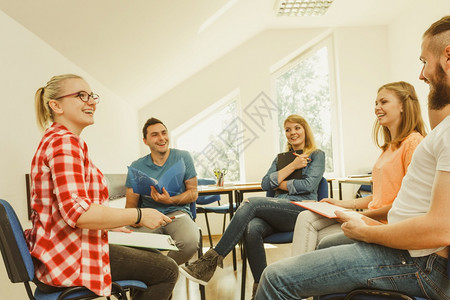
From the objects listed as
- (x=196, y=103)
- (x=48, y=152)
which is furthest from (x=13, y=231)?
(x=196, y=103)

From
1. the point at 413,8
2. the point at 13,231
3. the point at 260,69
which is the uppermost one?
the point at 413,8

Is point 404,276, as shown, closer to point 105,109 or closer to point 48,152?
point 48,152

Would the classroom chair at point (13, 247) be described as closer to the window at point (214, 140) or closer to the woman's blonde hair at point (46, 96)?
the woman's blonde hair at point (46, 96)

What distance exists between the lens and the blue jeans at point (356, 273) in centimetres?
97

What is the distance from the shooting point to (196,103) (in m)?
5.16

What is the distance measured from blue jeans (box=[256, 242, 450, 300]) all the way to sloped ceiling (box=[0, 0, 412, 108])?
5.00 feet

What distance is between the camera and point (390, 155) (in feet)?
5.69

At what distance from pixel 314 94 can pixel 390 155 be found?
3853 millimetres

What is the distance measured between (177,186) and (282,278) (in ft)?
4.78

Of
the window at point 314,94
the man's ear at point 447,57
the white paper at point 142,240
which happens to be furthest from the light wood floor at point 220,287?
the window at point 314,94

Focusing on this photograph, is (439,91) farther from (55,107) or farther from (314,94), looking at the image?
(314,94)

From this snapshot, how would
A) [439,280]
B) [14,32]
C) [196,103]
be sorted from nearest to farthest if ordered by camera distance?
[439,280], [14,32], [196,103]

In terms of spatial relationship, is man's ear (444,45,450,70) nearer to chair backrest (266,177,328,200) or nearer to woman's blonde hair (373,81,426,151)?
woman's blonde hair (373,81,426,151)

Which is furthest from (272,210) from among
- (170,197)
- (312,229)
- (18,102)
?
(18,102)
